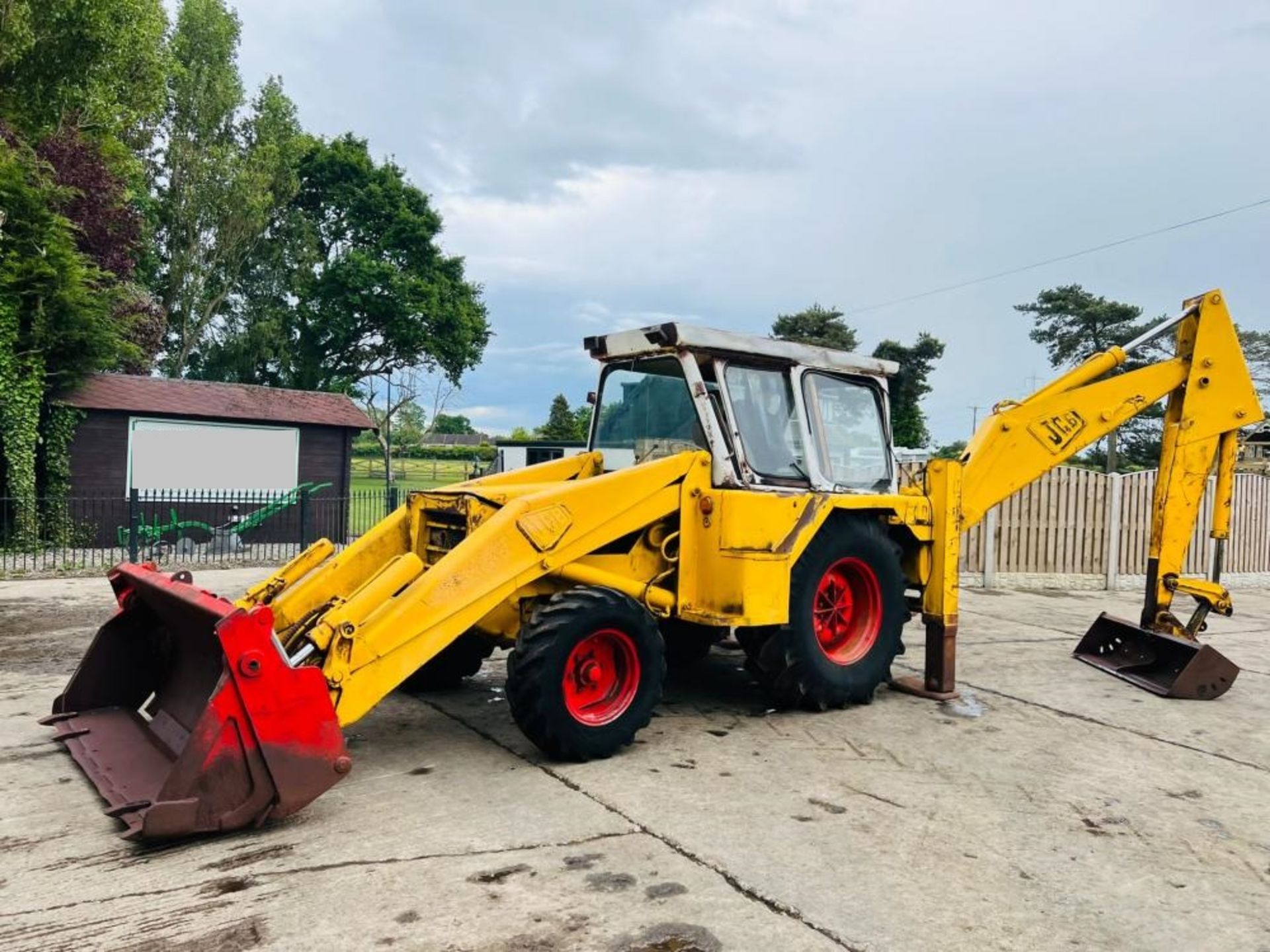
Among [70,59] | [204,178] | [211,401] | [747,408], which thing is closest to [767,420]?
[747,408]

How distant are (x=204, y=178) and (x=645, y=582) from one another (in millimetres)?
27324

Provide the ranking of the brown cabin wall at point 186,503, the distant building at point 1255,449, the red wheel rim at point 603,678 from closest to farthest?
the red wheel rim at point 603,678 < the brown cabin wall at point 186,503 < the distant building at point 1255,449

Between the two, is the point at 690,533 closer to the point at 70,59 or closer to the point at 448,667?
the point at 448,667

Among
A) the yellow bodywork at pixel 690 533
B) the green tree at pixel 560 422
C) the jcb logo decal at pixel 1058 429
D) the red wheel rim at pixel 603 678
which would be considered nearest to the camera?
the yellow bodywork at pixel 690 533

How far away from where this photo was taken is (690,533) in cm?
548

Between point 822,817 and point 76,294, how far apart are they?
51.4ft

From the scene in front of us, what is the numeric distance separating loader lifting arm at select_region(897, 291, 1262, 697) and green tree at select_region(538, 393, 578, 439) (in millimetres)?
37105

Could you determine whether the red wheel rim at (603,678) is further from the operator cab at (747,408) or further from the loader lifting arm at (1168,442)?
the loader lifting arm at (1168,442)

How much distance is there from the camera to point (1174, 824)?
4.20m

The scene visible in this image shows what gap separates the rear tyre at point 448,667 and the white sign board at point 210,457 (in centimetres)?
1234

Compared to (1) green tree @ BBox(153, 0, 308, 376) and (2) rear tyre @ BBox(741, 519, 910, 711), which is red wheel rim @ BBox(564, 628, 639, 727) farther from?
(1) green tree @ BBox(153, 0, 308, 376)

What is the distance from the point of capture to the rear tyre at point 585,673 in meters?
4.48

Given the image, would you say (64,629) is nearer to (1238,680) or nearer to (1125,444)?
(1238,680)

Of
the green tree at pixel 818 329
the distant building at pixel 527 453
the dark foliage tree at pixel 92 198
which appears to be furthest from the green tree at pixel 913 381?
the dark foliage tree at pixel 92 198
